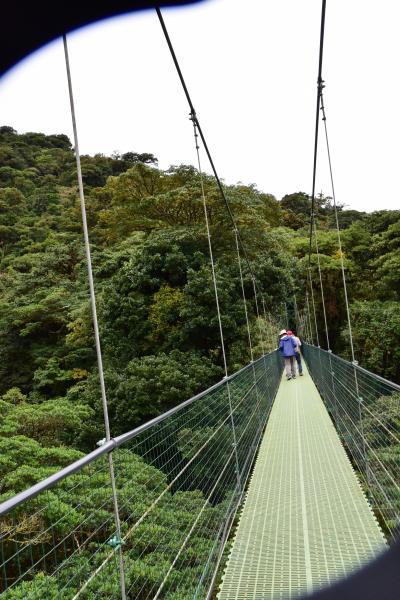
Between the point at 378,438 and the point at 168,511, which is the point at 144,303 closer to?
the point at 378,438

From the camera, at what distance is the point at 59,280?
1237 centimetres

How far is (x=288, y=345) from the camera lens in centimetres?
741

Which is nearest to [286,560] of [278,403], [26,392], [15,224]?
[278,403]

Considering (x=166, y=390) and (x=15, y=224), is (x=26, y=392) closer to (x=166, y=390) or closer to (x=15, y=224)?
(x=166, y=390)

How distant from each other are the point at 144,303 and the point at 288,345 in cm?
262

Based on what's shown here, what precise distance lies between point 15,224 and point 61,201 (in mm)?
1707

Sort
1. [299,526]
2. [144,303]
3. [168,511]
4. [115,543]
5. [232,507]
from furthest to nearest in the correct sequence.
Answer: [144,303]
[232,507]
[299,526]
[168,511]
[115,543]

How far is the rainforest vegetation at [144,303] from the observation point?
761cm

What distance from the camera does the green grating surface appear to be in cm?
162

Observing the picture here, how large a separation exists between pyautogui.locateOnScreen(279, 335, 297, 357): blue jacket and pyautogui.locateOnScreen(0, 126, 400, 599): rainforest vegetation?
81 centimetres

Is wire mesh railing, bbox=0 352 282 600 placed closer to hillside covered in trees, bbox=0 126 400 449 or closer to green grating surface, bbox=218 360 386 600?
green grating surface, bbox=218 360 386 600

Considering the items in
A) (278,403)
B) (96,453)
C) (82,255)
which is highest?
(82,255)

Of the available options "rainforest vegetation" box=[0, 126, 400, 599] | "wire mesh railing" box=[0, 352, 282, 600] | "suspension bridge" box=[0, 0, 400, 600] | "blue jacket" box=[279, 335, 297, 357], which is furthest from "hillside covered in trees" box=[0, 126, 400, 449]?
"suspension bridge" box=[0, 0, 400, 600]

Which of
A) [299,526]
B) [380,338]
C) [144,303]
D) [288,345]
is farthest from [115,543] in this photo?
[380,338]
